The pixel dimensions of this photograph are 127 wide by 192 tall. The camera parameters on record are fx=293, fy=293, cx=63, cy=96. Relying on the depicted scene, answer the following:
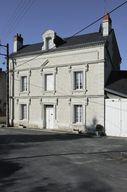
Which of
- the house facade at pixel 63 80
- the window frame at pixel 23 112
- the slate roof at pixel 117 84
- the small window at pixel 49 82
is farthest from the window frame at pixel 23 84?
the slate roof at pixel 117 84

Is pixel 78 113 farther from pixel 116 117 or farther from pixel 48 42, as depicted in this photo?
pixel 48 42

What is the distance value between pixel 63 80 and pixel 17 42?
26.2ft

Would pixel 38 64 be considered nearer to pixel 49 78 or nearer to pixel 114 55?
pixel 49 78

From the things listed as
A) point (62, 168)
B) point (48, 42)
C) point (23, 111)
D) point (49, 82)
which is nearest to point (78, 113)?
Result: point (49, 82)

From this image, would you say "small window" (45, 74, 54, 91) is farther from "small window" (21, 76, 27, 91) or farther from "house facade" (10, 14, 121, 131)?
"small window" (21, 76, 27, 91)

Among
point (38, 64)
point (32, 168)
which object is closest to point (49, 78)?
point (38, 64)

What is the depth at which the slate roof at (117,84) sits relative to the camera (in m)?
21.7

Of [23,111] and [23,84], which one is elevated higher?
[23,84]

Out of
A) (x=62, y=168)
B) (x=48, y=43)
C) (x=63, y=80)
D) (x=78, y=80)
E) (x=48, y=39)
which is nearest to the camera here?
(x=62, y=168)

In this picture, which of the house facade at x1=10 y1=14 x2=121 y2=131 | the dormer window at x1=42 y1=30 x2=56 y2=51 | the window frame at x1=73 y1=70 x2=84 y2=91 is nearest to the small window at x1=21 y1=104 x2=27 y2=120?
the house facade at x1=10 y1=14 x2=121 y2=131

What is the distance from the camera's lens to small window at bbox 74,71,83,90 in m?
23.7

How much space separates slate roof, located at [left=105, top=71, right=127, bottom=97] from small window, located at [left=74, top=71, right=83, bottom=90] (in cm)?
219

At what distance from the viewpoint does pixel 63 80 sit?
24500 mm

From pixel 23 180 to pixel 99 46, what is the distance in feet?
51.8
